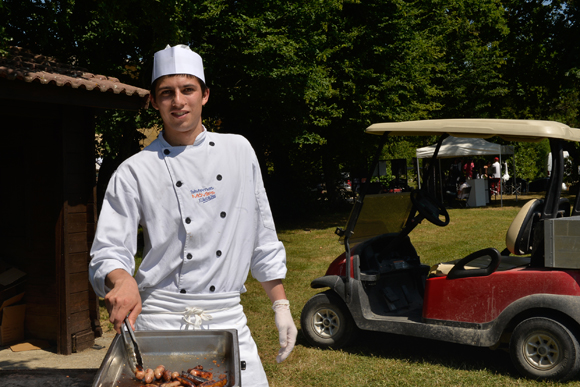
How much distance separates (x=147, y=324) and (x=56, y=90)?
4.59 metres

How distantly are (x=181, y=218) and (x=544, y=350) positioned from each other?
4.02m

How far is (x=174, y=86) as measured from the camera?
2178 millimetres

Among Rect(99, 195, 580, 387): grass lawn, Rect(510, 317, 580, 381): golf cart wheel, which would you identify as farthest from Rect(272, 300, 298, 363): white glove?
Rect(510, 317, 580, 381): golf cart wheel

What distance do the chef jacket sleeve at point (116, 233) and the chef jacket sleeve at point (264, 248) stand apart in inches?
19.8

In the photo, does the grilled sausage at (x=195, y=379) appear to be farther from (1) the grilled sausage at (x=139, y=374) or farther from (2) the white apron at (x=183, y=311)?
(2) the white apron at (x=183, y=311)

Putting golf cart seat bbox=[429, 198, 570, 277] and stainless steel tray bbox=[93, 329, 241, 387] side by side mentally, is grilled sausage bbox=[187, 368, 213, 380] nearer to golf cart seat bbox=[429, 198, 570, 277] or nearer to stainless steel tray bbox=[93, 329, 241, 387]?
stainless steel tray bbox=[93, 329, 241, 387]

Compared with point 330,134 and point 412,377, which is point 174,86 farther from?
point 330,134

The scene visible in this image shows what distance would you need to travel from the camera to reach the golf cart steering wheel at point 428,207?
5.90 metres

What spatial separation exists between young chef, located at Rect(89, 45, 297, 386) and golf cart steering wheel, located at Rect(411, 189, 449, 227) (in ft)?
12.8

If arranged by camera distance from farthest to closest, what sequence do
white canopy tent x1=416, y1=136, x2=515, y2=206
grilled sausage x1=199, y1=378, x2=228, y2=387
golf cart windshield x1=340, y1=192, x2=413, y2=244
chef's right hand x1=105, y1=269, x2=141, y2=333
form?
white canopy tent x1=416, y1=136, x2=515, y2=206
golf cart windshield x1=340, y1=192, x2=413, y2=244
chef's right hand x1=105, y1=269, x2=141, y2=333
grilled sausage x1=199, y1=378, x2=228, y2=387

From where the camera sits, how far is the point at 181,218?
6.88ft

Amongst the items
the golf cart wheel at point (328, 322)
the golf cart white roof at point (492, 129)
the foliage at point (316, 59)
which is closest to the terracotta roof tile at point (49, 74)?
the foliage at point (316, 59)

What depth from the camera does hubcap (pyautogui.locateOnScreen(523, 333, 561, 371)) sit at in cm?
484

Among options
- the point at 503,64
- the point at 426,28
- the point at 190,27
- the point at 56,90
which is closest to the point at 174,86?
the point at 56,90
